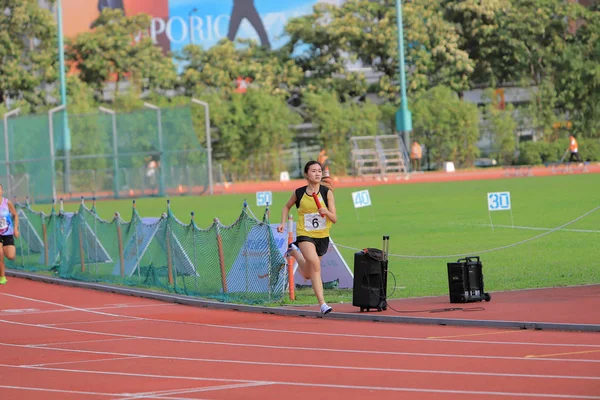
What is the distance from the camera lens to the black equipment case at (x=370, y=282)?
16.3 m

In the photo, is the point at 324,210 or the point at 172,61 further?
the point at 172,61

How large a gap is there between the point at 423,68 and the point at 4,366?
66.4m

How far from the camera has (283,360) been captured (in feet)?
41.1

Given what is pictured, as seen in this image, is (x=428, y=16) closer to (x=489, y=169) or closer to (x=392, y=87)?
(x=392, y=87)

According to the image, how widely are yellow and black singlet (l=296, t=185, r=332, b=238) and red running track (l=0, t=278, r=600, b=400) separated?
3.74 ft

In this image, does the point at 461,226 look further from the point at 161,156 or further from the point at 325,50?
the point at 325,50

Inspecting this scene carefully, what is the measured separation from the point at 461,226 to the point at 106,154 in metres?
28.0

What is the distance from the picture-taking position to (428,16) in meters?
78.6

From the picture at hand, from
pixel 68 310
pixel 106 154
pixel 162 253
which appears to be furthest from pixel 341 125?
pixel 68 310

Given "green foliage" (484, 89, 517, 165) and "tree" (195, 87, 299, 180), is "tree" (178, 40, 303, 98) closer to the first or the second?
"tree" (195, 87, 299, 180)

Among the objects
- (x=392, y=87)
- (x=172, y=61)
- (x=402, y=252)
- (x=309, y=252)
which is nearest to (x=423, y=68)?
(x=392, y=87)

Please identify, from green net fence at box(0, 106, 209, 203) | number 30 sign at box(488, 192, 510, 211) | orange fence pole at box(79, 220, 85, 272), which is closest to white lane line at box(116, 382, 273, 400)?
orange fence pole at box(79, 220, 85, 272)

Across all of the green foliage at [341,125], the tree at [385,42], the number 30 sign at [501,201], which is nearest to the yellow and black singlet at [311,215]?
the number 30 sign at [501,201]

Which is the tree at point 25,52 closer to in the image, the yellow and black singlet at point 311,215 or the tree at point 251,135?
the tree at point 251,135
